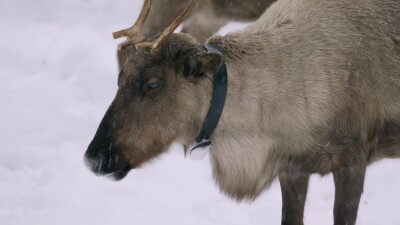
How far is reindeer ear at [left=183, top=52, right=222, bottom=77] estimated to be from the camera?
373cm

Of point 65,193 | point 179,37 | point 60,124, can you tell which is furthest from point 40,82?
point 179,37

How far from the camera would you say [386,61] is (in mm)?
4230

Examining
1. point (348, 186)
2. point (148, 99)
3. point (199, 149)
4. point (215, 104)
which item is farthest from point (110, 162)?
point (348, 186)

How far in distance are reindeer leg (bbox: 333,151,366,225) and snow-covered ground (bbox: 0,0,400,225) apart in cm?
91

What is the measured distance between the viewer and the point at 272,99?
401 centimetres

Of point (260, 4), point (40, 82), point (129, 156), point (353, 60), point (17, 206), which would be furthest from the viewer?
point (40, 82)

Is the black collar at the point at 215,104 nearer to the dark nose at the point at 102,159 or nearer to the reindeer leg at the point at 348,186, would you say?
the dark nose at the point at 102,159

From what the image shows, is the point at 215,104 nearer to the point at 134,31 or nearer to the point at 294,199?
the point at 134,31

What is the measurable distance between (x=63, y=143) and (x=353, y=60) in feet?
9.82

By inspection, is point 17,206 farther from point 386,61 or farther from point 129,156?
point 386,61

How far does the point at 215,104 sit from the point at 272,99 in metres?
0.32

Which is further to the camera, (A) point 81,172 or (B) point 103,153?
(A) point 81,172

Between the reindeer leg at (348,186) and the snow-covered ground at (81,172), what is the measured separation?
0.91 metres

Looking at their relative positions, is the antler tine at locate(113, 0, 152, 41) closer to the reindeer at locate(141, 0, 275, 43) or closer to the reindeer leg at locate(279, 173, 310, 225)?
the reindeer leg at locate(279, 173, 310, 225)
